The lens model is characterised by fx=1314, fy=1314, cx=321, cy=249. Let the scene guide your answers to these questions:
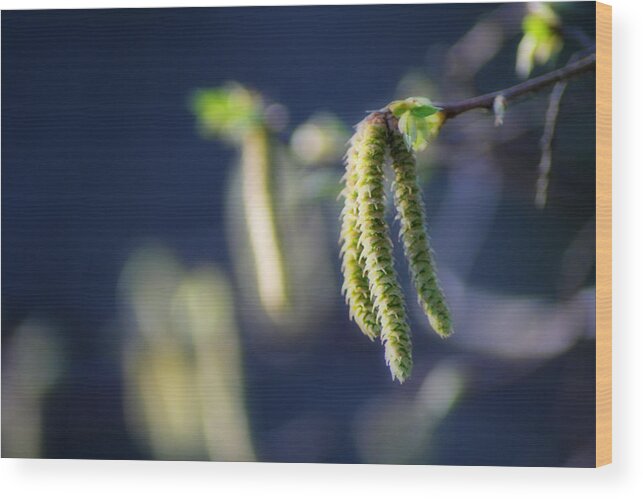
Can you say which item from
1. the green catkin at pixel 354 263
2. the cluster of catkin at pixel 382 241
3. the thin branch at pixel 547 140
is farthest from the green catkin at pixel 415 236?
the thin branch at pixel 547 140

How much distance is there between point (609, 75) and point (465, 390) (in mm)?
981

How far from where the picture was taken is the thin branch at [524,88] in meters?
3.69

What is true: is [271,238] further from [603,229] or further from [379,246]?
[603,229]

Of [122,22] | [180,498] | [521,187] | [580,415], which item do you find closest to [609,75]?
[521,187]

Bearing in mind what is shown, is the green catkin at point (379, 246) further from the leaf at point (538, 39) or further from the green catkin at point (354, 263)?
the leaf at point (538, 39)

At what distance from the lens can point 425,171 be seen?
3734 millimetres

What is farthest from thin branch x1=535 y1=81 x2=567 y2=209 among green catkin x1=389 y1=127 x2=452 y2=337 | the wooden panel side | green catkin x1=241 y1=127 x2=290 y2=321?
green catkin x1=241 y1=127 x2=290 y2=321

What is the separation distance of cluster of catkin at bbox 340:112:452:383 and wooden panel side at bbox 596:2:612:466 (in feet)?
1.43

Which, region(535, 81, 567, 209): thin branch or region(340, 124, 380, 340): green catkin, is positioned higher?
region(535, 81, 567, 209): thin branch

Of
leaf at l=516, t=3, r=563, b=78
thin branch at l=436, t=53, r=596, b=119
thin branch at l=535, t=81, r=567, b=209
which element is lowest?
thin branch at l=535, t=81, r=567, b=209

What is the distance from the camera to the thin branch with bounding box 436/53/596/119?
3693 mm

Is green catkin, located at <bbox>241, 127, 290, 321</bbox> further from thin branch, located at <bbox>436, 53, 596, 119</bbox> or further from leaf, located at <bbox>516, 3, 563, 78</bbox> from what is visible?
leaf, located at <bbox>516, 3, 563, 78</bbox>

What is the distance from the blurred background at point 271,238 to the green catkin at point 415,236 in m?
0.04

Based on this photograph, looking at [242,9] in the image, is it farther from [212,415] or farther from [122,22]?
[212,415]
